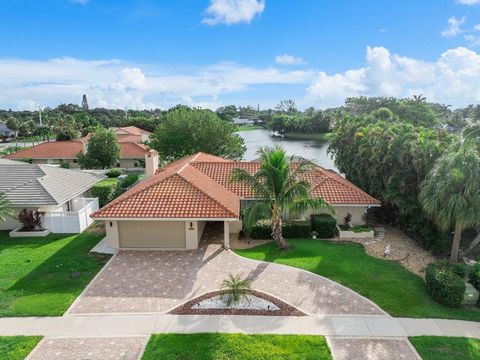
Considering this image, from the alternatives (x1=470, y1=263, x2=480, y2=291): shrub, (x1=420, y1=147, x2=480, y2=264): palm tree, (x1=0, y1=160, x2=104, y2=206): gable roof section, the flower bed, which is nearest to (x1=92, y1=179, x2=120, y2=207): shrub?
(x1=0, y1=160, x2=104, y2=206): gable roof section

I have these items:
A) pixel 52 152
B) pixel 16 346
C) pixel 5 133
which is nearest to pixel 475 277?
pixel 16 346

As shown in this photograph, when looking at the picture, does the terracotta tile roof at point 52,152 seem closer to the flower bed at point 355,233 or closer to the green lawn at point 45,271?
the green lawn at point 45,271

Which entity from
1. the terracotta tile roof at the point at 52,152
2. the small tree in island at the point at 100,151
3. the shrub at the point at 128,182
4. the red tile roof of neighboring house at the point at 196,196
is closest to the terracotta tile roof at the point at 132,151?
the terracotta tile roof at the point at 52,152

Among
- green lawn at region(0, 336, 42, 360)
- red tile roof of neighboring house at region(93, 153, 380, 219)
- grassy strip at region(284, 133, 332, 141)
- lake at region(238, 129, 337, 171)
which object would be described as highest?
red tile roof of neighboring house at region(93, 153, 380, 219)

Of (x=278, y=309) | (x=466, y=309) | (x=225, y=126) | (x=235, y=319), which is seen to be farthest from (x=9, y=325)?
(x=225, y=126)

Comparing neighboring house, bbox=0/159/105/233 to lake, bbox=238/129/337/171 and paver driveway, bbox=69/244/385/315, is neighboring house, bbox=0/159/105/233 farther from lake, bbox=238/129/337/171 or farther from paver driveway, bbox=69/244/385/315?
lake, bbox=238/129/337/171

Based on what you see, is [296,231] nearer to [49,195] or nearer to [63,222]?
[63,222]
